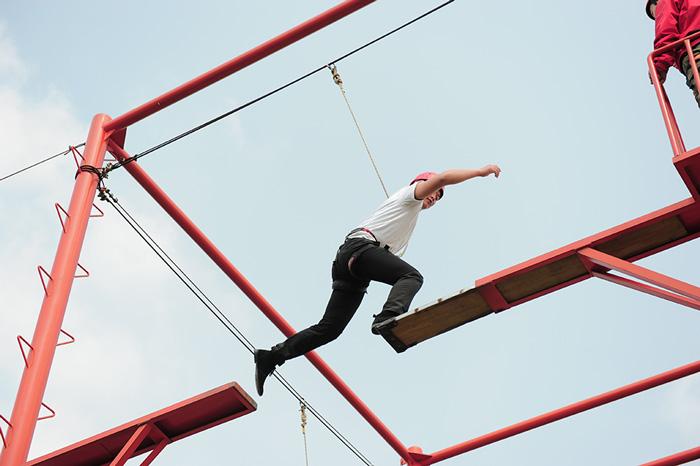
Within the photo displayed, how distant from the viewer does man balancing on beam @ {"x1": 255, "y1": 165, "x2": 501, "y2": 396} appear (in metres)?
8.45

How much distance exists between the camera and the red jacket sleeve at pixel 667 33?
7.70 m

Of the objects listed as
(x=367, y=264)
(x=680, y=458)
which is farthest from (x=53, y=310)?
(x=680, y=458)

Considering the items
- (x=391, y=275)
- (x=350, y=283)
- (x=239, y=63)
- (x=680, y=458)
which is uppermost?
(x=239, y=63)

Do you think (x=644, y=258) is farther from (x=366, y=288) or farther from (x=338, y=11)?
(x=338, y=11)

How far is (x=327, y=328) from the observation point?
28.7 ft

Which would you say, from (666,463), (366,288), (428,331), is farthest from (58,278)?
(666,463)

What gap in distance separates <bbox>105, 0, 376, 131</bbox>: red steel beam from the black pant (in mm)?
1988

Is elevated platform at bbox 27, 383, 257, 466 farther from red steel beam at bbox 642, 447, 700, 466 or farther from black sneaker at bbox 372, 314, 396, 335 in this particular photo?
red steel beam at bbox 642, 447, 700, 466

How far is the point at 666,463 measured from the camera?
33.9ft

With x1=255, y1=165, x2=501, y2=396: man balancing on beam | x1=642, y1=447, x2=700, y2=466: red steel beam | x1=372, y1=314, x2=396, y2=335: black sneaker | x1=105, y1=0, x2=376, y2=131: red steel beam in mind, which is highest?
x1=105, y1=0, x2=376, y2=131: red steel beam

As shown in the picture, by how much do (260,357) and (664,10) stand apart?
179 inches

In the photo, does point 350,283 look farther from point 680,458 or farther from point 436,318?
point 680,458

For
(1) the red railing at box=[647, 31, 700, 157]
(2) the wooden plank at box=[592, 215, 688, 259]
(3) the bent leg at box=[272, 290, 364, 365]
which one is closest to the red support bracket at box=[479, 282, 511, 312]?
(2) the wooden plank at box=[592, 215, 688, 259]

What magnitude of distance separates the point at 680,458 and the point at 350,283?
13.9ft
